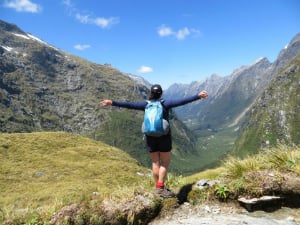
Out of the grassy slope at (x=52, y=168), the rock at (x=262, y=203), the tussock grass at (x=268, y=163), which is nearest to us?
the rock at (x=262, y=203)

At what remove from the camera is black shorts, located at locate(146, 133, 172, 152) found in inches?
496

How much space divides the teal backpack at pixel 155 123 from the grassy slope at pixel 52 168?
35811mm

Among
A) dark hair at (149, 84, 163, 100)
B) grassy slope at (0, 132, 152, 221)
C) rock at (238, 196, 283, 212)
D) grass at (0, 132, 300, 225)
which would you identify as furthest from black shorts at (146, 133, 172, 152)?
grassy slope at (0, 132, 152, 221)

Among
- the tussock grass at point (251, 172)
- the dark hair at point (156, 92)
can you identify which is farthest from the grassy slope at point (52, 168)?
the dark hair at point (156, 92)

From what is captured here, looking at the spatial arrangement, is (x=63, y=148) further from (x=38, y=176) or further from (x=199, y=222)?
(x=199, y=222)

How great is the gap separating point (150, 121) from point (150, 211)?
295cm

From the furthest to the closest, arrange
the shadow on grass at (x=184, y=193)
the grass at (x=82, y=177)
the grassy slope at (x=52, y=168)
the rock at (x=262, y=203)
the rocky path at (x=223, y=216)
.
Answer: the grassy slope at (x=52, y=168)
the shadow on grass at (x=184, y=193)
the rock at (x=262, y=203)
the grass at (x=82, y=177)
the rocky path at (x=223, y=216)

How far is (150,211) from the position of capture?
11.8 m

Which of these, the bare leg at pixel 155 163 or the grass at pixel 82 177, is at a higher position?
the bare leg at pixel 155 163

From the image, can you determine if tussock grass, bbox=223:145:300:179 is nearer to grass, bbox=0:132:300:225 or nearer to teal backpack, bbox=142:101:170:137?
grass, bbox=0:132:300:225

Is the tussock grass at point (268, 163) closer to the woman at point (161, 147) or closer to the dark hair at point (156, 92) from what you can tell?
the woman at point (161, 147)

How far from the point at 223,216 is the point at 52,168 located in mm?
72801

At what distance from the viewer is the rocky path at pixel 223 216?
35.8 feet

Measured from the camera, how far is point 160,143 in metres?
12.6
